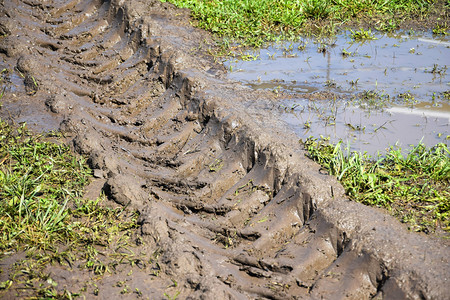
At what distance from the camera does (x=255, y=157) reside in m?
4.65

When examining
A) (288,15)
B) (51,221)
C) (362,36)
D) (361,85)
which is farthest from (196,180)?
(288,15)

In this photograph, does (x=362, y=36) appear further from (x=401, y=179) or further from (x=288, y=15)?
(x=401, y=179)

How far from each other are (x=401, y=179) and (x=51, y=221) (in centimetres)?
299

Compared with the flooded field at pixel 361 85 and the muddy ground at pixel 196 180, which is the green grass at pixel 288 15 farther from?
the muddy ground at pixel 196 180

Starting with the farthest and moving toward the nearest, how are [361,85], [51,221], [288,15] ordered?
[288,15] < [361,85] < [51,221]

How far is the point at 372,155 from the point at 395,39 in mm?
3863

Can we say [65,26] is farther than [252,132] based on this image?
Yes

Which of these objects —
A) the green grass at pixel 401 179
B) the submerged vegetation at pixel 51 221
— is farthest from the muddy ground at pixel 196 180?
the green grass at pixel 401 179

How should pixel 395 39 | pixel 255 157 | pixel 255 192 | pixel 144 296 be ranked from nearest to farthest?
pixel 144 296 < pixel 255 192 < pixel 255 157 < pixel 395 39

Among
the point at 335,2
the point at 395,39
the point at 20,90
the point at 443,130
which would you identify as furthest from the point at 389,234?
the point at 335,2

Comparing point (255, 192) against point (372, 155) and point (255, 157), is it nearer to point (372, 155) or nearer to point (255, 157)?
point (255, 157)

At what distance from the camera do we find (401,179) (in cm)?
437

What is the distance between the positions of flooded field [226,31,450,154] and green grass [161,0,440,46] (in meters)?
0.47

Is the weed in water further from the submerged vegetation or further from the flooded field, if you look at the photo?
the submerged vegetation
